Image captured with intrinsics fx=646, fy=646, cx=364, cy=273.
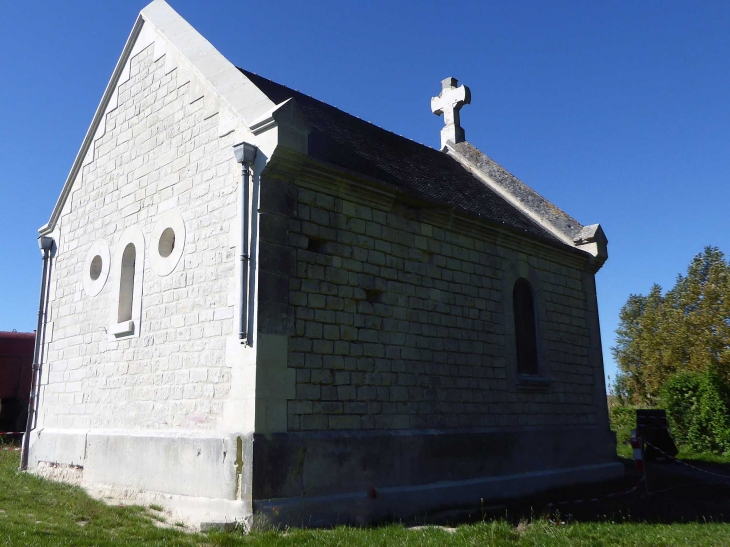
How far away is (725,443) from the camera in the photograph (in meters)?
18.2

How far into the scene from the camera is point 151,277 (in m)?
9.72

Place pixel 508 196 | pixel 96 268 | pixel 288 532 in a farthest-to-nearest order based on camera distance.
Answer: pixel 508 196 < pixel 96 268 < pixel 288 532

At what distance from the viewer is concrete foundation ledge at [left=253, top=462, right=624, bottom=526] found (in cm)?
755

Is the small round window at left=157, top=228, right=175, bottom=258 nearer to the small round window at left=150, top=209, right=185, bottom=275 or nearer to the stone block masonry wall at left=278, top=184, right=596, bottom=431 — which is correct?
the small round window at left=150, top=209, right=185, bottom=275

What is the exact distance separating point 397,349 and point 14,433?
11089 mm

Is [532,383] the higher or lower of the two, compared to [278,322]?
lower

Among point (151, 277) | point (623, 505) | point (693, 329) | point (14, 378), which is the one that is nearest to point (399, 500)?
point (623, 505)

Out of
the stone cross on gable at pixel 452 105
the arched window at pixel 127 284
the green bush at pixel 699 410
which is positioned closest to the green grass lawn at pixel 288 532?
the arched window at pixel 127 284

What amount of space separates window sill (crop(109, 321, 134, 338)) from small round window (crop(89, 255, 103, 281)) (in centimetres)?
148

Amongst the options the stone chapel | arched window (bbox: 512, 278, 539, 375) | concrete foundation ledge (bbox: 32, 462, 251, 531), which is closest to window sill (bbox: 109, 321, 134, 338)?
Answer: the stone chapel

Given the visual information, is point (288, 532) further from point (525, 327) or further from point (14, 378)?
point (14, 378)

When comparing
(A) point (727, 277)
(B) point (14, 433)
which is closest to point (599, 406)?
(B) point (14, 433)

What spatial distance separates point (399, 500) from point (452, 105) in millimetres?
12425

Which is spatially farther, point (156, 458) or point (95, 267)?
point (95, 267)
